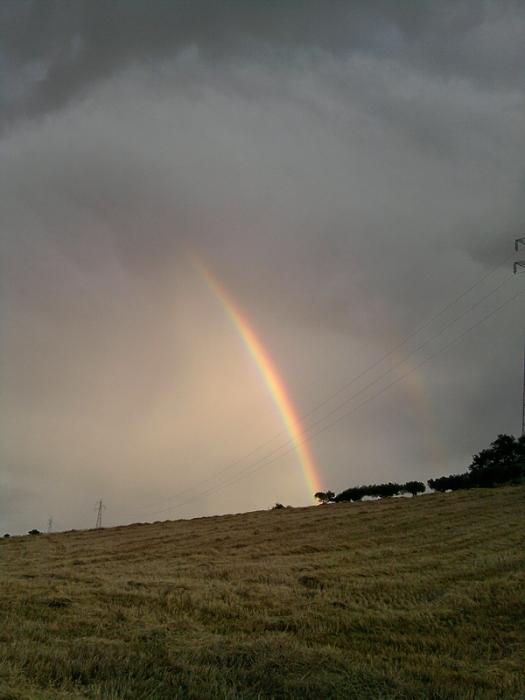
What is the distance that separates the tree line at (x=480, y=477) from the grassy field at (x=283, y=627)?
42485 millimetres

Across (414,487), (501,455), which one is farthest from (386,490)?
(501,455)

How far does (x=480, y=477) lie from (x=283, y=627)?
58979 millimetres

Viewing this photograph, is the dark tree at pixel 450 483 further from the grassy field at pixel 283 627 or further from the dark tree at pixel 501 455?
the grassy field at pixel 283 627

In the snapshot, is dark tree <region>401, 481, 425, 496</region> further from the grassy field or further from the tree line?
the grassy field

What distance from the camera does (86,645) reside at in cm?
945

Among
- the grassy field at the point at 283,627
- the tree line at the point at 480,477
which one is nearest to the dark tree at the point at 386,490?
the tree line at the point at 480,477

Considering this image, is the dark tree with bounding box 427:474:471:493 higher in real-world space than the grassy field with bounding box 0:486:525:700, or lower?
higher

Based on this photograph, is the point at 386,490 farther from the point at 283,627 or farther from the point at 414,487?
the point at 283,627

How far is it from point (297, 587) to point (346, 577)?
188 centimetres

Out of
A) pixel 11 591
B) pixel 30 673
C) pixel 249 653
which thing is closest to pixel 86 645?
pixel 30 673

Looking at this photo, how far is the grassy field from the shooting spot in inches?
303

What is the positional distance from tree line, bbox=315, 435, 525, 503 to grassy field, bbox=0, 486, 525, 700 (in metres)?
42.5

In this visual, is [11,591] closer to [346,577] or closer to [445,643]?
[346,577]

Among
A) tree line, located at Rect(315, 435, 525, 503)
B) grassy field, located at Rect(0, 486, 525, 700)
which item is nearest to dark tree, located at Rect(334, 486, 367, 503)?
tree line, located at Rect(315, 435, 525, 503)
